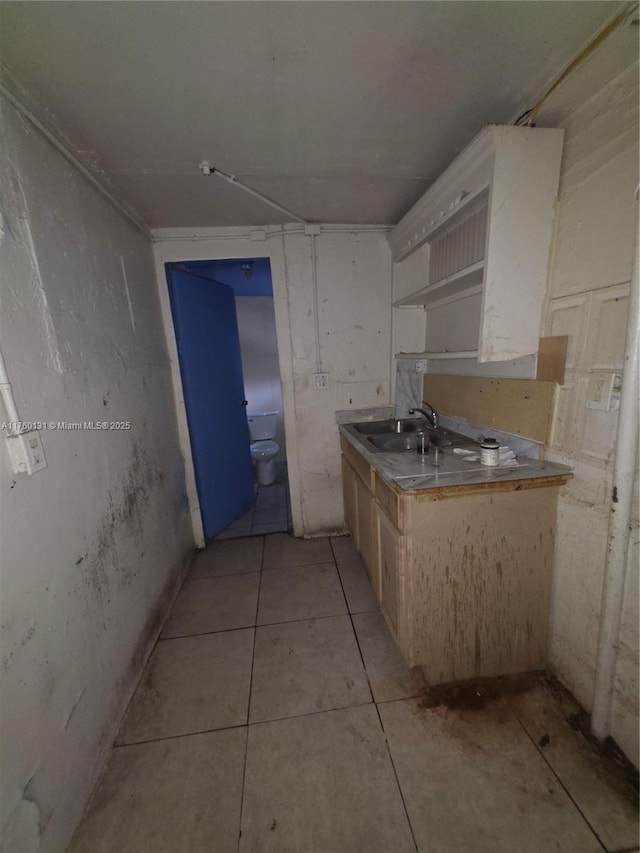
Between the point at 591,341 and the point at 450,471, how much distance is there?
65 centimetres

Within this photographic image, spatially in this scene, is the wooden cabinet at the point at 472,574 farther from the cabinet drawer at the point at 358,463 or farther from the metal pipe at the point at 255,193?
the metal pipe at the point at 255,193

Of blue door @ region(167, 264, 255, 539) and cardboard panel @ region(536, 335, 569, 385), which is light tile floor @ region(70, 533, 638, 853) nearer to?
blue door @ region(167, 264, 255, 539)

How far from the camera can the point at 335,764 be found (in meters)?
1.04

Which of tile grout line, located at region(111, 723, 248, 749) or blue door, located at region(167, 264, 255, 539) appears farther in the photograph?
blue door, located at region(167, 264, 255, 539)

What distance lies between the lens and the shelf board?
127cm

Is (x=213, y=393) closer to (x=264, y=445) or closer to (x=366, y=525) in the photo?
(x=264, y=445)

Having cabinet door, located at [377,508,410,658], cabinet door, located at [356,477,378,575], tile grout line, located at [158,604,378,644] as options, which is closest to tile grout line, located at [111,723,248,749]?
tile grout line, located at [158,604,378,644]

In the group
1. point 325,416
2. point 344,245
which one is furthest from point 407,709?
point 344,245

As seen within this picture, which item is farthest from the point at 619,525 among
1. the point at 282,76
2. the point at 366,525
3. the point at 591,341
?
the point at 282,76

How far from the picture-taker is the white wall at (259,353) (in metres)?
3.77

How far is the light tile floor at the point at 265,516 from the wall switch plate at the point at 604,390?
2.11 meters

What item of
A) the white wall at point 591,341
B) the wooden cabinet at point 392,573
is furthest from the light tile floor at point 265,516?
the white wall at point 591,341

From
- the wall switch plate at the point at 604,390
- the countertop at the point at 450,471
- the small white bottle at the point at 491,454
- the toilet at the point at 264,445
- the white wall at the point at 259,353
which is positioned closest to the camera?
the wall switch plate at the point at 604,390

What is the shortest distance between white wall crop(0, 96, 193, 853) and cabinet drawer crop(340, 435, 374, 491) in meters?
Answer: 1.17
